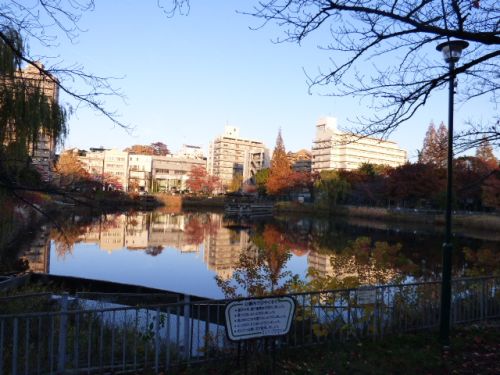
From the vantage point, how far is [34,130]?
6.84 m

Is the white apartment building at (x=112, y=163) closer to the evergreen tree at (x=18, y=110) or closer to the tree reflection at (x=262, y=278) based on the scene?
the tree reflection at (x=262, y=278)

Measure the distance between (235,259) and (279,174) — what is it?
2185 inches

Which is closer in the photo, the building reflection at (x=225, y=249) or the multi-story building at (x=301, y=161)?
the building reflection at (x=225, y=249)

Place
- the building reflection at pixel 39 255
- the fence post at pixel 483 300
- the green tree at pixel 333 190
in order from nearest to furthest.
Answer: the fence post at pixel 483 300 < the building reflection at pixel 39 255 < the green tree at pixel 333 190

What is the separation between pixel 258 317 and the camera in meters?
4.35

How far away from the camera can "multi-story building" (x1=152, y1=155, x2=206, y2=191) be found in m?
103

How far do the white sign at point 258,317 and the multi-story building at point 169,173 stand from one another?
97.4 metres

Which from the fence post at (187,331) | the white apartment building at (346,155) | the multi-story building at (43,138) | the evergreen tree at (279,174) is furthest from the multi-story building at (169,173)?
the fence post at (187,331)

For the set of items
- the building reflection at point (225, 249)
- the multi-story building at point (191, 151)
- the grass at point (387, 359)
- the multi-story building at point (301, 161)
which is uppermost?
the multi-story building at point (191, 151)

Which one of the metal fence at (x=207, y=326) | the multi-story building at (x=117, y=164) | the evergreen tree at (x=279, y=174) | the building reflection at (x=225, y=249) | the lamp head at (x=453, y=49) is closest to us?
the metal fence at (x=207, y=326)

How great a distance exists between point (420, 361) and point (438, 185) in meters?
49.3

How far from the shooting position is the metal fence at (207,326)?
5023mm

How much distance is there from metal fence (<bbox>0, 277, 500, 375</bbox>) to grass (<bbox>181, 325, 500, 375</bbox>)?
0.85ft

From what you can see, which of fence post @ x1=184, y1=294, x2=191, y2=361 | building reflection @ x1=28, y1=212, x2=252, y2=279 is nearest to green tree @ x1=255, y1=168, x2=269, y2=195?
building reflection @ x1=28, y1=212, x2=252, y2=279
